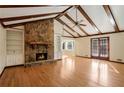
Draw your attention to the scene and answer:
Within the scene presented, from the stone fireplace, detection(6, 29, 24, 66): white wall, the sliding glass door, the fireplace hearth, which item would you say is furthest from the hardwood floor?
the sliding glass door

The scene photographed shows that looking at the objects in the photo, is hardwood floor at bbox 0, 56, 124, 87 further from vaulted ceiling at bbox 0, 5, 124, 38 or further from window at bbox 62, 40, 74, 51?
window at bbox 62, 40, 74, 51

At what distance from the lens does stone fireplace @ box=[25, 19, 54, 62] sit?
8.09 m

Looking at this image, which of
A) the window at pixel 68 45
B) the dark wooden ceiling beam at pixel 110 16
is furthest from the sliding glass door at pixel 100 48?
the window at pixel 68 45

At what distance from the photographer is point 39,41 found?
28.5 feet

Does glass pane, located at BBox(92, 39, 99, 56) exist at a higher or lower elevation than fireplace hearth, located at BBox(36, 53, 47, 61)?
higher

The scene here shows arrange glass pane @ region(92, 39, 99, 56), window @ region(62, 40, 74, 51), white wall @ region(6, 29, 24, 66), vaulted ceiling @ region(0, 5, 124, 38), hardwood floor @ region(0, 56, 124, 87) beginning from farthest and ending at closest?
window @ region(62, 40, 74, 51) → glass pane @ region(92, 39, 99, 56) → white wall @ region(6, 29, 24, 66) → vaulted ceiling @ region(0, 5, 124, 38) → hardwood floor @ region(0, 56, 124, 87)

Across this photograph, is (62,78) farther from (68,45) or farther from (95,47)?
(68,45)

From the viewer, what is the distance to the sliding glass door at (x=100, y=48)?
10.7m

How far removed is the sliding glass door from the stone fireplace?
4365 millimetres

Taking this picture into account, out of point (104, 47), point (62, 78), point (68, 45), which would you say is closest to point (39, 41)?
point (62, 78)

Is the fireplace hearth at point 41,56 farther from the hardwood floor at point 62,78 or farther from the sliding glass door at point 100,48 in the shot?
the sliding glass door at point 100,48
